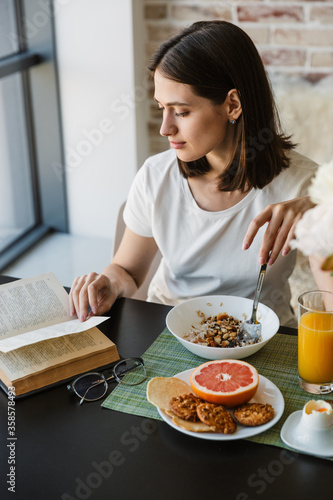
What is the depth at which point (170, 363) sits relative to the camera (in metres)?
1.20

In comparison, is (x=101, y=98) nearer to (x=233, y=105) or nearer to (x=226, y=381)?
(x=233, y=105)

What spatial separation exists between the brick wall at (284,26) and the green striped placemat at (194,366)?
1582 mm

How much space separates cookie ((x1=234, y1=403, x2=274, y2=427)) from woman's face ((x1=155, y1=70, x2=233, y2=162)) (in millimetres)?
659

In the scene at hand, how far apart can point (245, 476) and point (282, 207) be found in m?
0.57

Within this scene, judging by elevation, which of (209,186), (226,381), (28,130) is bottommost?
(28,130)

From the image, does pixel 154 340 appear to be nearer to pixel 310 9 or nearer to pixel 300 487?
pixel 300 487

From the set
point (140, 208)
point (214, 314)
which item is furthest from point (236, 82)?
point (214, 314)

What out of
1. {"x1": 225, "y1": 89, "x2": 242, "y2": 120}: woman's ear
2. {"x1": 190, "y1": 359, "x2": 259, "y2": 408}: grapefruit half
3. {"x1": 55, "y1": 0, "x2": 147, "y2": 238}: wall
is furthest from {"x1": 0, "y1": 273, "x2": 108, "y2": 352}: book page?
{"x1": 55, "y1": 0, "x2": 147, "y2": 238}: wall

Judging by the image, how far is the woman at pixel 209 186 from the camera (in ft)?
4.63

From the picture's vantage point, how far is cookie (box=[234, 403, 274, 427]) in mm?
995

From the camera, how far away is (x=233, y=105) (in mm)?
1476

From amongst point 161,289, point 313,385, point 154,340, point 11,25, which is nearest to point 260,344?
point 313,385

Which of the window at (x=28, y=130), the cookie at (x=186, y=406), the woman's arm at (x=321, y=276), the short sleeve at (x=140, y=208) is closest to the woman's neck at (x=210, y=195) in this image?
Result: the short sleeve at (x=140, y=208)

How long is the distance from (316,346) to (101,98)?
6.48 ft
